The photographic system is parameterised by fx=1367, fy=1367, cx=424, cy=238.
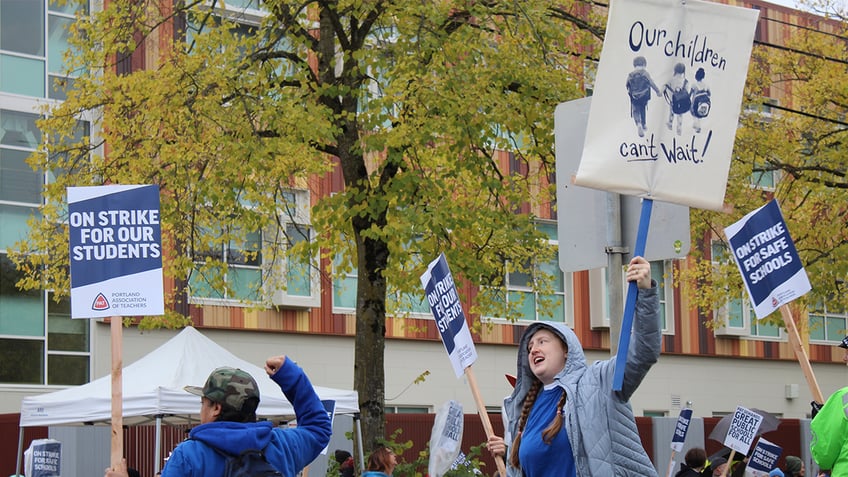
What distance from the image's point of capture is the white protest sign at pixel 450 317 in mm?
8891

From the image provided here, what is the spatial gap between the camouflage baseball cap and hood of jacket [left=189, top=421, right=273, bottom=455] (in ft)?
0.27

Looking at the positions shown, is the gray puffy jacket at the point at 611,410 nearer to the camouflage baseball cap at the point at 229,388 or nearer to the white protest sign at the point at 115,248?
the camouflage baseball cap at the point at 229,388

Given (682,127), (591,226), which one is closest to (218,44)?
(591,226)

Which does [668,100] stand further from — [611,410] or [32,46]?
[32,46]

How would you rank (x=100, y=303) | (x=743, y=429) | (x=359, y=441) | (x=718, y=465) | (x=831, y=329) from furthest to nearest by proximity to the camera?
(x=831, y=329) → (x=718, y=465) → (x=359, y=441) → (x=743, y=429) → (x=100, y=303)

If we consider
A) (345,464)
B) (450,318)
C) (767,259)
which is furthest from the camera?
(345,464)

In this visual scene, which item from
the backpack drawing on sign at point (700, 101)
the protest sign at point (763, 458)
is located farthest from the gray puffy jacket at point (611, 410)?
the protest sign at point (763, 458)

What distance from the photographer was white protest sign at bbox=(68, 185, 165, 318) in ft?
24.2

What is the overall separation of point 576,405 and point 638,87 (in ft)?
4.50

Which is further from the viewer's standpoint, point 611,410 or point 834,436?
point 834,436

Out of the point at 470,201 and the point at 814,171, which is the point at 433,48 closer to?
the point at 470,201

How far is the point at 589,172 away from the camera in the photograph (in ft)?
18.8

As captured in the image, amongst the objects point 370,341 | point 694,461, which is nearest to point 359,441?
point 370,341

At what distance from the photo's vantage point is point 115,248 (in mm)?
7449
